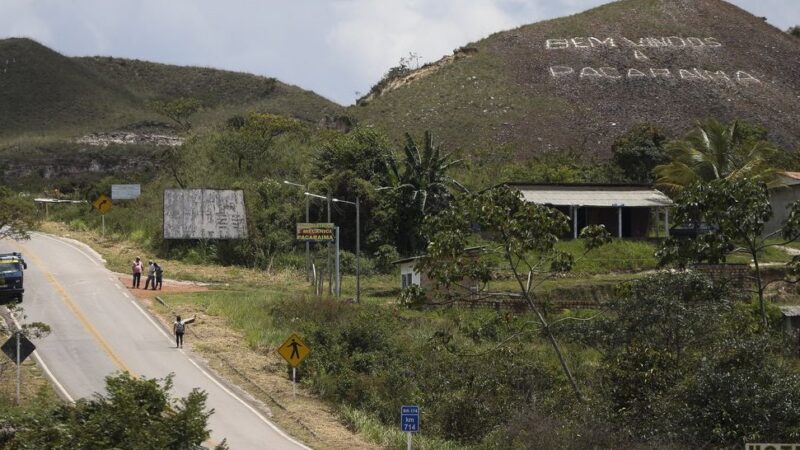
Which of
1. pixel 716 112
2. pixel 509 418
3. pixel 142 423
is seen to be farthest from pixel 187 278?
pixel 716 112

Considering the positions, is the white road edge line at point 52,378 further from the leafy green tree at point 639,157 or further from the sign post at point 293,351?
the leafy green tree at point 639,157

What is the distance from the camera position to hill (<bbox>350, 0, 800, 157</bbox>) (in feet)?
312

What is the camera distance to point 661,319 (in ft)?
104

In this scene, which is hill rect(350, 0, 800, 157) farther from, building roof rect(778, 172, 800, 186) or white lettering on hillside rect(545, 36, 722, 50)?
building roof rect(778, 172, 800, 186)

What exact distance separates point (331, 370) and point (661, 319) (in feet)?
36.3

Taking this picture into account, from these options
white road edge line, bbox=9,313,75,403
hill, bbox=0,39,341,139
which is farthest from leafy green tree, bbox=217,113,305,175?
hill, bbox=0,39,341,139

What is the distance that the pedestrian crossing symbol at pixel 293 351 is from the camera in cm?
3272

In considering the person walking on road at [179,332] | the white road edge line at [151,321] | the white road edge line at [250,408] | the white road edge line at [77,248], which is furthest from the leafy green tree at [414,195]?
the white road edge line at [250,408]

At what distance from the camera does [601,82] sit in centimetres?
10519

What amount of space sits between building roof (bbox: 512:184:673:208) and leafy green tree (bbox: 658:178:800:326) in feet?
95.5

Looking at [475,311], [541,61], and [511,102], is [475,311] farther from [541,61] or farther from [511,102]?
[541,61]

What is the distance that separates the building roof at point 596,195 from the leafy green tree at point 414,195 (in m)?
4.28

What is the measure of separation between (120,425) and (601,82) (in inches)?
3512

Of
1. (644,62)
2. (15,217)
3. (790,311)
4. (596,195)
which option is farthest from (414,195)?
(644,62)
